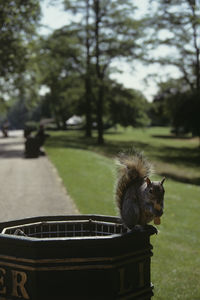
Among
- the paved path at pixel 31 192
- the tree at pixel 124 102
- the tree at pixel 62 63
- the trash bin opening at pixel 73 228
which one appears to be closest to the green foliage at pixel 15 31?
the tree at pixel 62 63

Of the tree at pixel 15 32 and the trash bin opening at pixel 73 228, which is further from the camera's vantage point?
the tree at pixel 15 32

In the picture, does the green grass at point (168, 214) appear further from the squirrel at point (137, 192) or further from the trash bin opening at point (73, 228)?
the trash bin opening at point (73, 228)

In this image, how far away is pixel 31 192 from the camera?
11398mm

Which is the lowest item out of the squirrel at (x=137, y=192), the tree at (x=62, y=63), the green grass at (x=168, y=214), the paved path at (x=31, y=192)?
the green grass at (x=168, y=214)

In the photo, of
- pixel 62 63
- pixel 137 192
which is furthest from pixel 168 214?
pixel 62 63

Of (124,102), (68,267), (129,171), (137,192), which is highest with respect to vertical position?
(124,102)

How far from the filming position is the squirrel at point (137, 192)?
3254 mm

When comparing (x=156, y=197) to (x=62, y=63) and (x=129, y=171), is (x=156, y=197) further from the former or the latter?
(x=62, y=63)

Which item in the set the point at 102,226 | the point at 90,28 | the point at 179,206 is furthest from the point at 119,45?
the point at 102,226

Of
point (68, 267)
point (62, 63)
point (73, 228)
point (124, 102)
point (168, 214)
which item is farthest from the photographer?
point (124, 102)

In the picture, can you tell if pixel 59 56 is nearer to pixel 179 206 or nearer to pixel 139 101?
pixel 139 101

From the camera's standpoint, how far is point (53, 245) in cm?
304

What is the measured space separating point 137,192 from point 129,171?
0.24m

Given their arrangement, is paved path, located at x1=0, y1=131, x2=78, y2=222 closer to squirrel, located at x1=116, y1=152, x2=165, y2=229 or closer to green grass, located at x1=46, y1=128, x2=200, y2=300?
green grass, located at x1=46, y1=128, x2=200, y2=300
